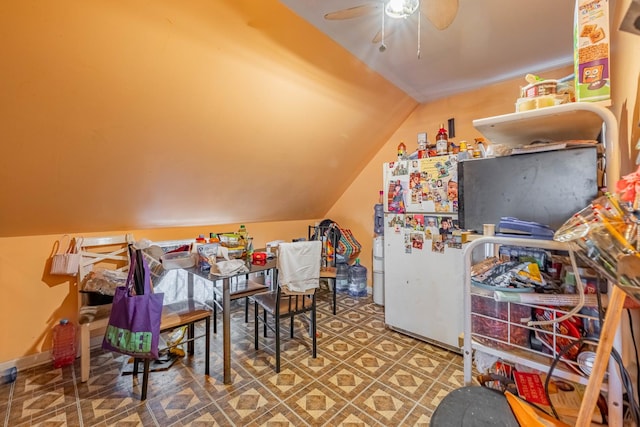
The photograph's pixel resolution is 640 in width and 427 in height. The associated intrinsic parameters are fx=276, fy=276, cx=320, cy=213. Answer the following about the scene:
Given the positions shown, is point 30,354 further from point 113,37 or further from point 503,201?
point 503,201

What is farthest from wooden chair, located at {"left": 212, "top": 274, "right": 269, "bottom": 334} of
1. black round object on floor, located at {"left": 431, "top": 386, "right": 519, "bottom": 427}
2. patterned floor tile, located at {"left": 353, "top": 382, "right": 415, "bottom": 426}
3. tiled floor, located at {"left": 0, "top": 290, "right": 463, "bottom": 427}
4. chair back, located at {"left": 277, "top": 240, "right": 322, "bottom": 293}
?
black round object on floor, located at {"left": 431, "top": 386, "right": 519, "bottom": 427}

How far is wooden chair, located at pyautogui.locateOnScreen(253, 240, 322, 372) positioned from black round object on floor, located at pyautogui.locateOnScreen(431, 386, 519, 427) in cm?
152

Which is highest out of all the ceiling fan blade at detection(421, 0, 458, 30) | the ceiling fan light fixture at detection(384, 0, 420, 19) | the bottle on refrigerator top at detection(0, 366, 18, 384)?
the ceiling fan light fixture at detection(384, 0, 420, 19)

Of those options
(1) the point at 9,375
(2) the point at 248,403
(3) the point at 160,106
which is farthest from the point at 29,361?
(3) the point at 160,106

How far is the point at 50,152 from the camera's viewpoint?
180cm

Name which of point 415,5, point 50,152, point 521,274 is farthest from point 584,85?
point 50,152

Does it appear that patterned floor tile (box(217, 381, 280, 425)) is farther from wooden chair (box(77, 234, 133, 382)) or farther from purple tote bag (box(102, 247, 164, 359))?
wooden chair (box(77, 234, 133, 382))

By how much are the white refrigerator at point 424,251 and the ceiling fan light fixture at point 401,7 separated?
119 centimetres

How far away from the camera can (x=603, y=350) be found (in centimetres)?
62

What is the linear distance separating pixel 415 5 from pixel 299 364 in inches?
99.9

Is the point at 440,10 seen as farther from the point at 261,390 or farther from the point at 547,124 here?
the point at 261,390

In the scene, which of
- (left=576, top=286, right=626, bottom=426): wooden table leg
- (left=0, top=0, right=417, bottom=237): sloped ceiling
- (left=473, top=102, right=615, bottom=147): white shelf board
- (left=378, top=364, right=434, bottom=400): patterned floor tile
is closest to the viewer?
(left=576, top=286, right=626, bottom=426): wooden table leg

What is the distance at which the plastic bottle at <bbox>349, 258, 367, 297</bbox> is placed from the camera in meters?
3.88

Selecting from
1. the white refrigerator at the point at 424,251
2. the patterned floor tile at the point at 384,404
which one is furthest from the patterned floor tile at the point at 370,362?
the white refrigerator at the point at 424,251
